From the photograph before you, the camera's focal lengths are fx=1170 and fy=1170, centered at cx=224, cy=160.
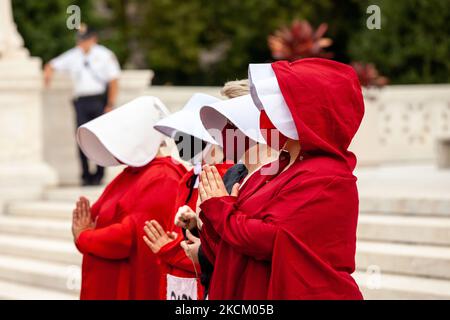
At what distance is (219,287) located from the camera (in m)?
4.70

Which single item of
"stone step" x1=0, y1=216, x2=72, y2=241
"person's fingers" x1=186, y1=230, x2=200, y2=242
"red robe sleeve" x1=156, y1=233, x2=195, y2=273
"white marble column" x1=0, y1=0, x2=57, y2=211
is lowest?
"stone step" x1=0, y1=216, x2=72, y2=241

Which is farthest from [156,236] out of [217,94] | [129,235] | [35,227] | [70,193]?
[217,94]

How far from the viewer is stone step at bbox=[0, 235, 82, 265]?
437 inches

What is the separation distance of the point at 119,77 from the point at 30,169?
1.60 m

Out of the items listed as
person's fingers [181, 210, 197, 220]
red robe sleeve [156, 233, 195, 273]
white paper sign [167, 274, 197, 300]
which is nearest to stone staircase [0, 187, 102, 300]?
white paper sign [167, 274, 197, 300]

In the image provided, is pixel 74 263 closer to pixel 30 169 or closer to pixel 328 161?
pixel 30 169

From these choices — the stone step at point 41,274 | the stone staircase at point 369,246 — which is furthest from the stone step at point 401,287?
the stone step at point 41,274

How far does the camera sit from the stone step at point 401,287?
796cm

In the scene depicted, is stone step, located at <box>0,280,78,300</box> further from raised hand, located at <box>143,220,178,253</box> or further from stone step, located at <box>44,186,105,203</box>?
raised hand, located at <box>143,220,178,253</box>

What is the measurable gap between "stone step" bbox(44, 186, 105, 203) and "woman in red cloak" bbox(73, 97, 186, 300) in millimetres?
5973

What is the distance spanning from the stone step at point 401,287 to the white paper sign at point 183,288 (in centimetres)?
253

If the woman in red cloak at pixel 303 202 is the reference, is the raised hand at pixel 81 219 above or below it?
below

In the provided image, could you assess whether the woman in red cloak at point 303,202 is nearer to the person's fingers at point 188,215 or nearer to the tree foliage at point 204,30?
the person's fingers at point 188,215

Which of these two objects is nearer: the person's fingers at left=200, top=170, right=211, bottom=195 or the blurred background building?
the person's fingers at left=200, top=170, right=211, bottom=195
